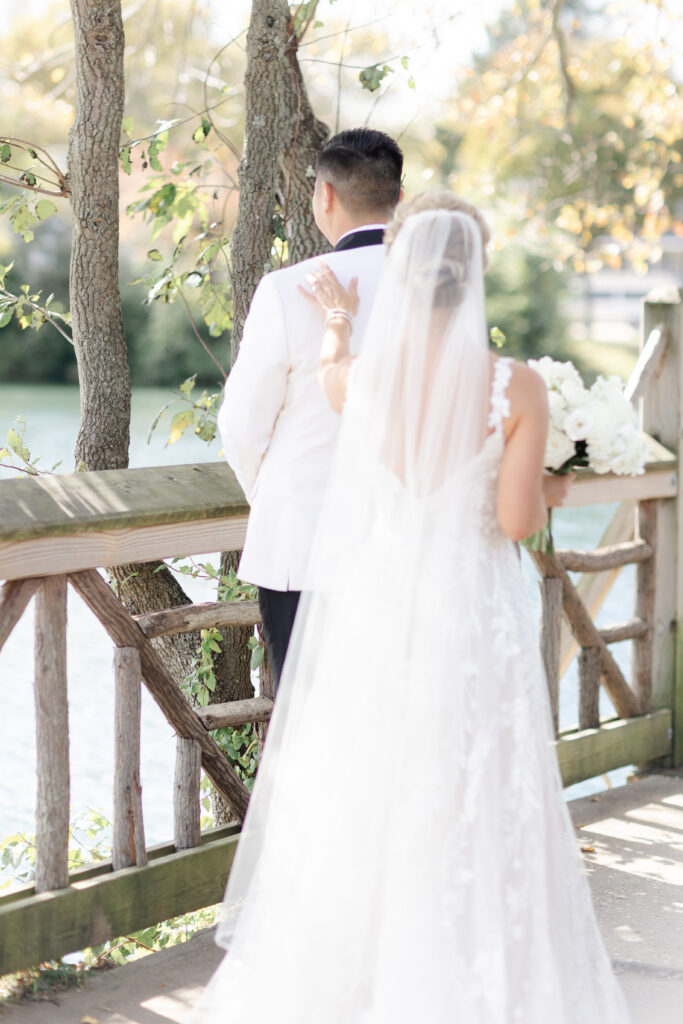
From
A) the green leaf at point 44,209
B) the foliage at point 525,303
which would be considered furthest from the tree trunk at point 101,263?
the foliage at point 525,303

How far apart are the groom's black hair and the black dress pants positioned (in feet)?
2.87

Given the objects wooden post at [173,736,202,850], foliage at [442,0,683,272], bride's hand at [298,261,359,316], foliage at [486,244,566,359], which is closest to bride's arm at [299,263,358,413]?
bride's hand at [298,261,359,316]

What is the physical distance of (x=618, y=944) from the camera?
9.73ft

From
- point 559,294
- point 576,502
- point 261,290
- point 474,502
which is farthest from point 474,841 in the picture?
point 559,294

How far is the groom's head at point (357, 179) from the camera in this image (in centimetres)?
254

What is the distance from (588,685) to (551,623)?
38 centimetres

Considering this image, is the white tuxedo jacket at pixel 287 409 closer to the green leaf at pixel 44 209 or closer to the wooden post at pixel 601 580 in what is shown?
the green leaf at pixel 44 209

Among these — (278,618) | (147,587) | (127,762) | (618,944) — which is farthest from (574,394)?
(147,587)

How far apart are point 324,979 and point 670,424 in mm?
2780

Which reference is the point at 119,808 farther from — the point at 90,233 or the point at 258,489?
the point at 90,233

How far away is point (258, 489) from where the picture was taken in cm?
260

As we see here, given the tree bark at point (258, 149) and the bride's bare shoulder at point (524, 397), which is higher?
the tree bark at point (258, 149)

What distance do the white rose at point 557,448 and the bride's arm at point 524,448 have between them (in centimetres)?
18

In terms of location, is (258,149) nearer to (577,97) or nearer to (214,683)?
(214,683)
